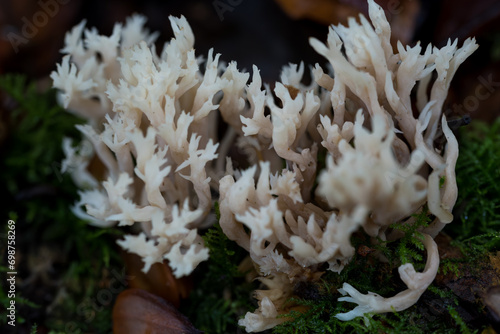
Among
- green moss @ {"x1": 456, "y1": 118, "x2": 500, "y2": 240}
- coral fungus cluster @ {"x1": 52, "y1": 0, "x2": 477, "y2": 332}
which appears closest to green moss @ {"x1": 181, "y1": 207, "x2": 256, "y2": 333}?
coral fungus cluster @ {"x1": 52, "y1": 0, "x2": 477, "y2": 332}

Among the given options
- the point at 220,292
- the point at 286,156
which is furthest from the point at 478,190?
the point at 220,292

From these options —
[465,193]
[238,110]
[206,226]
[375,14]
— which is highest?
[375,14]

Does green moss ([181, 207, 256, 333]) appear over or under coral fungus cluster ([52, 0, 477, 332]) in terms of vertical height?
under

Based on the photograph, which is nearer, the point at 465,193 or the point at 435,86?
the point at 435,86

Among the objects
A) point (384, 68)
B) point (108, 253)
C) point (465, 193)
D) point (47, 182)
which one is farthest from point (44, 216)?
point (465, 193)

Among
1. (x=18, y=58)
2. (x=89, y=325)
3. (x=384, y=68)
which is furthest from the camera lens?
(x=18, y=58)

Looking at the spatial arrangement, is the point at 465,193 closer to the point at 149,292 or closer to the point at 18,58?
the point at 149,292

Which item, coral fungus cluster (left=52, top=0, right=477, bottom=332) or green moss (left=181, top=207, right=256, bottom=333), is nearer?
coral fungus cluster (left=52, top=0, right=477, bottom=332)

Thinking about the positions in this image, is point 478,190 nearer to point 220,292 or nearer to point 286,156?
point 286,156

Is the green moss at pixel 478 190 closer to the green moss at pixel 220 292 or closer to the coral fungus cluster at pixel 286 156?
the coral fungus cluster at pixel 286 156

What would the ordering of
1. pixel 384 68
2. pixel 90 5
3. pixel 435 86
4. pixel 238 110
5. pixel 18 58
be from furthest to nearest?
pixel 90 5, pixel 18 58, pixel 238 110, pixel 435 86, pixel 384 68

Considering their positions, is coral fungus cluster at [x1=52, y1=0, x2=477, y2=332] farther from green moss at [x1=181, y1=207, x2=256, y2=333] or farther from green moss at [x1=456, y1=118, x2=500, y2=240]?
green moss at [x1=456, y1=118, x2=500, y2=240]
